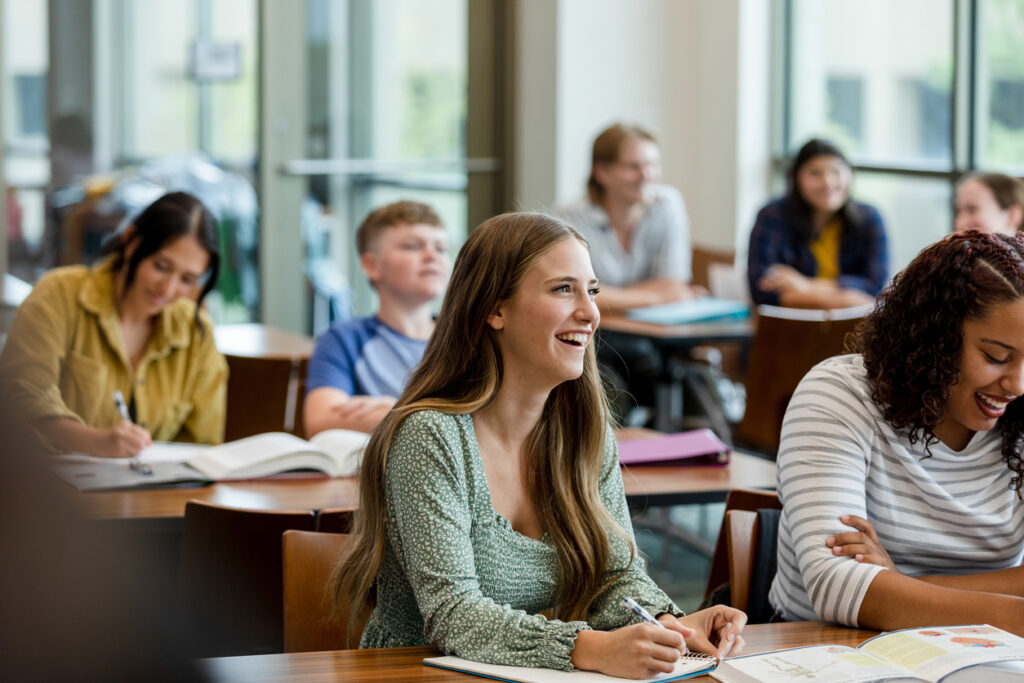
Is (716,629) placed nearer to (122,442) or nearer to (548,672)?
(548,672)

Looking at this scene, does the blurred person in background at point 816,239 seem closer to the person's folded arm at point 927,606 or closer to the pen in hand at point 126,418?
the pen in hand at point 126,418

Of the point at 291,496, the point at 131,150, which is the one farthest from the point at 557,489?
the point at 131,150

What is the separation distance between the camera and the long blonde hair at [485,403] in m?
1.79

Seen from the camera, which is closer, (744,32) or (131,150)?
(131,150)

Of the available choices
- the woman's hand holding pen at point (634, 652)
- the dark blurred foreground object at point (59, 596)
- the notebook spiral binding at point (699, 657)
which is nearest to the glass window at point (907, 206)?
the notebook spiral binding at point (699, 657)

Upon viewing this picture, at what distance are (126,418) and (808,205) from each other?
3345mm

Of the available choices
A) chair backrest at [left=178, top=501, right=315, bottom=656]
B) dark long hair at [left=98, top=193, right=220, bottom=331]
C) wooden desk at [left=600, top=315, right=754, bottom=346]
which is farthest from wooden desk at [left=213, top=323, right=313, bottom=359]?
chair backrest at [left=178, top=501, right=315, bottom=656]

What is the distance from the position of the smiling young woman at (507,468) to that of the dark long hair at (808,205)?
11.7 feet

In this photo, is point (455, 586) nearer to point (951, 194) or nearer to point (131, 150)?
point (131, 150)

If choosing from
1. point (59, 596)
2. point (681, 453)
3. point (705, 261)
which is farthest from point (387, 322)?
point (705, 261)

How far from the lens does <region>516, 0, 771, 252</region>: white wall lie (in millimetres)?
6672

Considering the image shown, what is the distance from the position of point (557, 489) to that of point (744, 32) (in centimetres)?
550

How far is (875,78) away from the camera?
6430 mm

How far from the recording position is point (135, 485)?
2.62 metres
